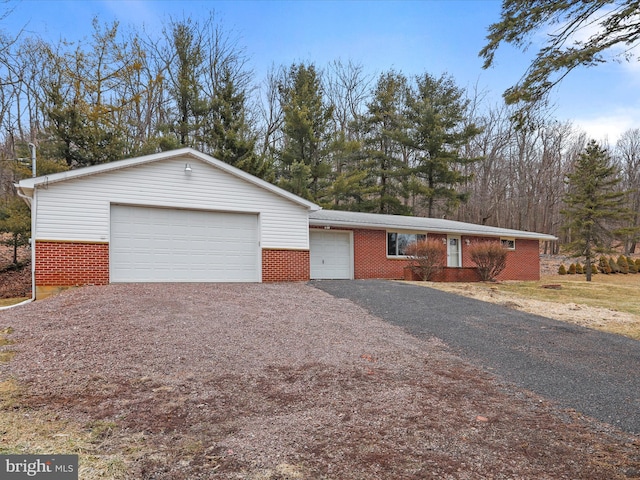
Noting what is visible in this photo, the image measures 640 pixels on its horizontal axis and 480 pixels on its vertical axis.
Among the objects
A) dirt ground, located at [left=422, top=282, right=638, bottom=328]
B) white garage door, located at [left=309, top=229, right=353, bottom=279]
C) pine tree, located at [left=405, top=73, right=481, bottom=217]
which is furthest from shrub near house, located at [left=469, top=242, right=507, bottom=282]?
pine tree, located at [left=405, top=73, right=481, bottom=217]

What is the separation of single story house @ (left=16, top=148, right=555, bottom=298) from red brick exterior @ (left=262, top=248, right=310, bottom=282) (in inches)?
1.3

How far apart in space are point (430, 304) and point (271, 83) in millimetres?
23310

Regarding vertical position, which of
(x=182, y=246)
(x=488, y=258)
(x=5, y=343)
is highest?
(x=182, y=246)

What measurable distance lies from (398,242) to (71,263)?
Result: 1175 cm

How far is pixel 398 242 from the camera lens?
56.4 ft

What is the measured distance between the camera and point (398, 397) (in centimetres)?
407

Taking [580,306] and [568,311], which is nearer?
[568,311]

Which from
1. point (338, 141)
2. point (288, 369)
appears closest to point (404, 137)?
point (338, 141)

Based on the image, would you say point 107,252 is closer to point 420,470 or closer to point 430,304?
point 430,304

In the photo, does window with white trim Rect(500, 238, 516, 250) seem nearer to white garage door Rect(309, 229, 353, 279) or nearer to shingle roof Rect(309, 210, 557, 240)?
shingle roof Rect(309, 210, 557, 240)

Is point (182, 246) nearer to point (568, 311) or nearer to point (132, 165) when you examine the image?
point (132, 165)

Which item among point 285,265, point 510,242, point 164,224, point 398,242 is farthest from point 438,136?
point 164,224

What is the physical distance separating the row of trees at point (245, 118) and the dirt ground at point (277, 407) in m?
14.6

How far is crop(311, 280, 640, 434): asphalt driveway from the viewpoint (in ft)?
14.4
